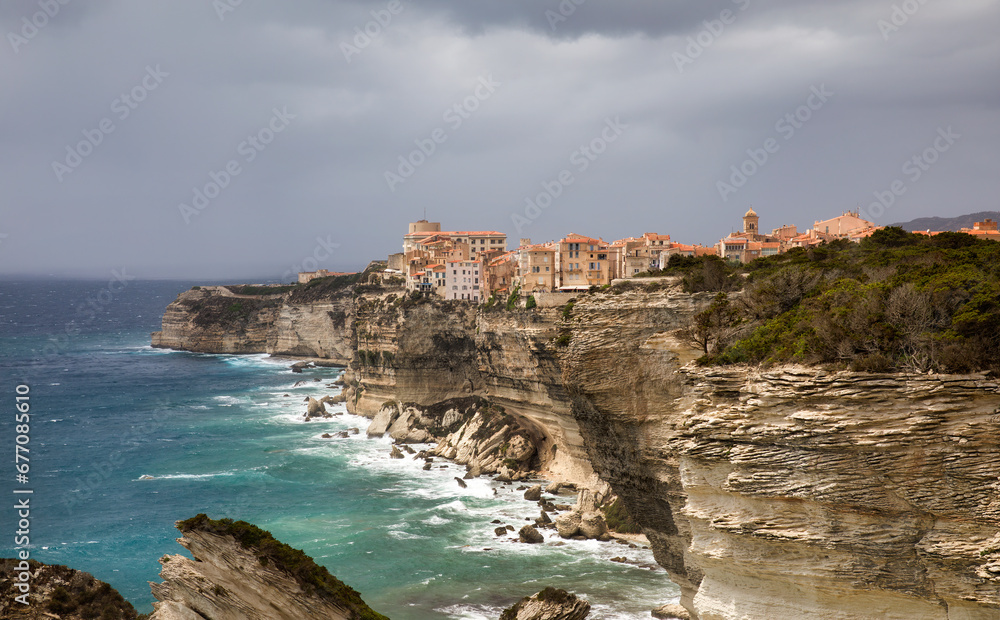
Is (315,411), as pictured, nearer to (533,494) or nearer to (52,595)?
(533,494)

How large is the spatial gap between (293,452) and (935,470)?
154 feet

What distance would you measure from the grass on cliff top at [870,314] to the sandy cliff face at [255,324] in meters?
74.6

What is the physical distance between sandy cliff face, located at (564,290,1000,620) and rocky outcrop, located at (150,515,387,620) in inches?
358

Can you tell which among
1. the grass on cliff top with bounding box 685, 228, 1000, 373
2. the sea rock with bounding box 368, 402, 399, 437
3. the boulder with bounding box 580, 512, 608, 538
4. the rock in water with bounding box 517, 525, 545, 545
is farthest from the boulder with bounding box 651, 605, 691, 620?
the sea rock with bounding box 368, 402, 399, 437

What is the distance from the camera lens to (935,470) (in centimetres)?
1225

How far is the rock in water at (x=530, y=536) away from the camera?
34.7 meters

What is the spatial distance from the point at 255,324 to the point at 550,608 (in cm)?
9521

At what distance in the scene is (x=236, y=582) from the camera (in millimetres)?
17328

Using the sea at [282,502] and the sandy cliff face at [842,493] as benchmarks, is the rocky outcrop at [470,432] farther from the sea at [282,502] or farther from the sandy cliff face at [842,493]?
the sandy cliff face at [842,493]

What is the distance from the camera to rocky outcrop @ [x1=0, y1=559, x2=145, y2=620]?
55.6ft

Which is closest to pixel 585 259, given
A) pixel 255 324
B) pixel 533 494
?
pixel 533 494

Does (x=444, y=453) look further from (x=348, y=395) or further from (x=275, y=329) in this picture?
(x=275, y=329)

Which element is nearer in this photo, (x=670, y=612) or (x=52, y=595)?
(x=52, y=595)

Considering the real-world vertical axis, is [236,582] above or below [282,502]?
above
